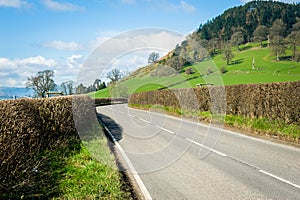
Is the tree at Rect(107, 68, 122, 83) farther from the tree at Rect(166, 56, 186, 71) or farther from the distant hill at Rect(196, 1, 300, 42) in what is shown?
the distant hill at Rect(196, 1, 300, 42)

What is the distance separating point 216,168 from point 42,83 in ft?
85.2

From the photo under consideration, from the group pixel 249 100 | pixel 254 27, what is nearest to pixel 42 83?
pixel 249 100

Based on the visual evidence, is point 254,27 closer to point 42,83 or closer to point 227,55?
point 227,55

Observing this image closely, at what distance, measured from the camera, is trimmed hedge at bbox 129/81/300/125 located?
12.1 metres

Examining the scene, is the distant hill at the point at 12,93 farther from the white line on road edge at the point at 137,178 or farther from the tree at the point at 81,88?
the white line on road edge at the point at 137,178

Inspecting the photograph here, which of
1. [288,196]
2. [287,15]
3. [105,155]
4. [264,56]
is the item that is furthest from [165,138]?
[287,15]

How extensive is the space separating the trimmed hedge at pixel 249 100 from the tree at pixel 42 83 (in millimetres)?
12557

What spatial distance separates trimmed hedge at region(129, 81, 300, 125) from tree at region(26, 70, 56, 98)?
12557mm

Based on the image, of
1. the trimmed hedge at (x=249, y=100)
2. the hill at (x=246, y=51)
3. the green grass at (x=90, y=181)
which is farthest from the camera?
the hill at (x=246, y=51)

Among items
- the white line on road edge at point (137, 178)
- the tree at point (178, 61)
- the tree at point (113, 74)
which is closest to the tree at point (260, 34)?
the tree at point (178, 61)

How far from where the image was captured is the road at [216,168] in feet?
18.0

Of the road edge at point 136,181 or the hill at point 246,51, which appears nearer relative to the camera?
the road edge at point 136,181

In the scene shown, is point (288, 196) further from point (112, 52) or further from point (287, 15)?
point (287, 15)

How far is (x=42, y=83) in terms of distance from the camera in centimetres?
2931
